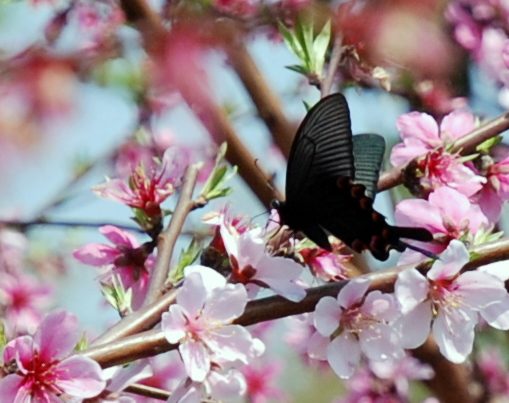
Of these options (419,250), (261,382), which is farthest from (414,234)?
(261,382)

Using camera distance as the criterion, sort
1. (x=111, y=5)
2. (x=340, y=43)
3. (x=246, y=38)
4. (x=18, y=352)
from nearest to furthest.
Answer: (x=246, y=38) → (x=18, y=352) → (x=340, y=43) → (x=111, y=5)

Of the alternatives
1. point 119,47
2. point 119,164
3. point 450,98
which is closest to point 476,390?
point 450,98

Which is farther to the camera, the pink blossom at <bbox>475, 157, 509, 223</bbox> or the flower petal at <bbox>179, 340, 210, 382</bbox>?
the pink blossom at <bbox>475, 157, 509, 223</bbox>

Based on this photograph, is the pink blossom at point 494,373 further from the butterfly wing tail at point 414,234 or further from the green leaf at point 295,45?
the butterfly wing tail at point 414,234

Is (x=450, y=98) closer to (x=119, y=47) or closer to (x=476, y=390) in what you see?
(x=476, y=390)

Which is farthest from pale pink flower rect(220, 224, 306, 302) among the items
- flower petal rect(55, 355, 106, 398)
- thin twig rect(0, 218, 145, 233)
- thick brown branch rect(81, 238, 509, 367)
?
thin twig rect(0, 218, 145, 233)

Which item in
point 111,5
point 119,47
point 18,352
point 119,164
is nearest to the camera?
point 119,47

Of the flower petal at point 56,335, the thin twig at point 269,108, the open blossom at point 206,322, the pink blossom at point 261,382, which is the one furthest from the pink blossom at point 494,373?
the flower petal at point 56,335

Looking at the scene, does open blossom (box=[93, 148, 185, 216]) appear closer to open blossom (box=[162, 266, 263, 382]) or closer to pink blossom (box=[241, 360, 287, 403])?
open blossom (box=[162, 266, 263, 382])
